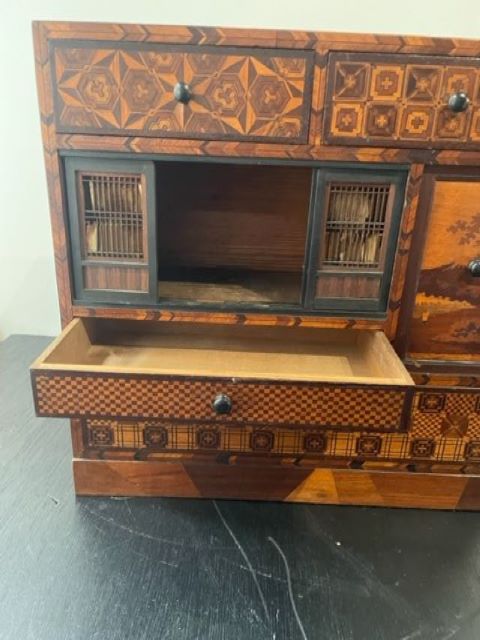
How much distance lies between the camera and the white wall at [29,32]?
1.34m

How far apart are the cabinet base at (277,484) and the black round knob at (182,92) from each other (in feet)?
2.54

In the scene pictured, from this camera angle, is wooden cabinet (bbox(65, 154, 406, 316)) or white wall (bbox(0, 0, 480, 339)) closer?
wooden cabinet (bbox(65, 154, 406, 316))

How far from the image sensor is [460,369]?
1.03m

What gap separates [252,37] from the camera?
0.84 metres

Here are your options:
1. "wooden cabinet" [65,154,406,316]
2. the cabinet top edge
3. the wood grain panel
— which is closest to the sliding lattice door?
"wooden cabinet" [65,154,406,316]

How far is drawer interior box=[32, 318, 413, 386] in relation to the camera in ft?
3.33

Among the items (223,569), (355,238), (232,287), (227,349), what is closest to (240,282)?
(232,287)

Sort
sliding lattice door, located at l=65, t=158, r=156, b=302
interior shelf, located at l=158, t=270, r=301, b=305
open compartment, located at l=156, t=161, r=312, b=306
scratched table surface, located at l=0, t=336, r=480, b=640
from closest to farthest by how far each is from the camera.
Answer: scratched table surface, located at l=0, t=336, r=480, b=640, sliding lattice door, located at l=65, t=158, r=156, b=302, interior shelf, located at l=158, t=270, r=301, b=305, open compartment, located at l=156, t=161, r=312, b=306

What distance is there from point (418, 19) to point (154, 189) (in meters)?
1.02

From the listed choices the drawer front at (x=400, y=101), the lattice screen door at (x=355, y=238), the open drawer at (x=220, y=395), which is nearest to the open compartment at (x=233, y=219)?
the lattice screen door at (x=355, y=238)

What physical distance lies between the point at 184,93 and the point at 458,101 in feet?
1.69

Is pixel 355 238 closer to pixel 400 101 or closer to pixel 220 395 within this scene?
pixel 400 101

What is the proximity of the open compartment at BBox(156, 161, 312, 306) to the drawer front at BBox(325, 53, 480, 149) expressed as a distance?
39cm

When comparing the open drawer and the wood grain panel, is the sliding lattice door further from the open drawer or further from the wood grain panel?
the wood grain panel
